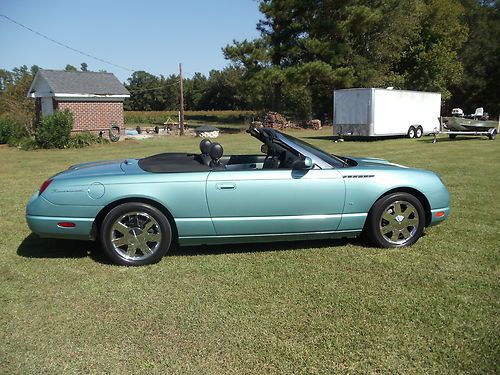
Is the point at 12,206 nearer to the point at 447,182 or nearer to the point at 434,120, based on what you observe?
the point at 447,182

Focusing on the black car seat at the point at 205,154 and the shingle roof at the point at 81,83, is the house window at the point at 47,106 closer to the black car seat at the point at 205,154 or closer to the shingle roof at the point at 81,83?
the shingle roof at the point at 81,83

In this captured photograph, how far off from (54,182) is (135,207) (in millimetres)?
906

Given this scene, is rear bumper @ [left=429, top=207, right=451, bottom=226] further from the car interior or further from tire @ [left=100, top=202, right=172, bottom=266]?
tire @ [left=100, top=202, right=172, bottom=266]

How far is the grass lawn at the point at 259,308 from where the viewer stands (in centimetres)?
289

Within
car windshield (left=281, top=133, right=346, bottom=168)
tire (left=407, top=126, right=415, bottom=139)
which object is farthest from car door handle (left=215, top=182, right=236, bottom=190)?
tire (left=407, top=126, right=415, bottom=139)

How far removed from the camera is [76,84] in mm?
27328

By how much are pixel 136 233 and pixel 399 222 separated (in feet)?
9.29

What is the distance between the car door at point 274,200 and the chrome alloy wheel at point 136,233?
0.62 metres

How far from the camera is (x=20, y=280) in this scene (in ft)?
13.9

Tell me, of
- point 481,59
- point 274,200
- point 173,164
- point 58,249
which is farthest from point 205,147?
point 481,59

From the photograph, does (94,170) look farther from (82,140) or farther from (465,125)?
(465,125)

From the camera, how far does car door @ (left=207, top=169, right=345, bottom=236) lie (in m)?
4.54

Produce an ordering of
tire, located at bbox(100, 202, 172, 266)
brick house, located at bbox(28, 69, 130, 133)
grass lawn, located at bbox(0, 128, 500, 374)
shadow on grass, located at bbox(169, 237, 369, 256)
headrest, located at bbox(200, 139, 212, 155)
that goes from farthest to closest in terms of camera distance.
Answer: brick house, located at bbox(28, 69, 130, 133) → headrest, located at bbox(200, 139, 212, 155) → shadow on grass, located at bbox(169, 237, 369, 256) → tire, located at bbox(100, 202, 172, 266) → grass lawn, located at bbox(0, 128, 500, 374)

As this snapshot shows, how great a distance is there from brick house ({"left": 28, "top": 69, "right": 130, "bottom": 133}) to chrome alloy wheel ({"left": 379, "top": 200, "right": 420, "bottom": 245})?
80.4 feet
